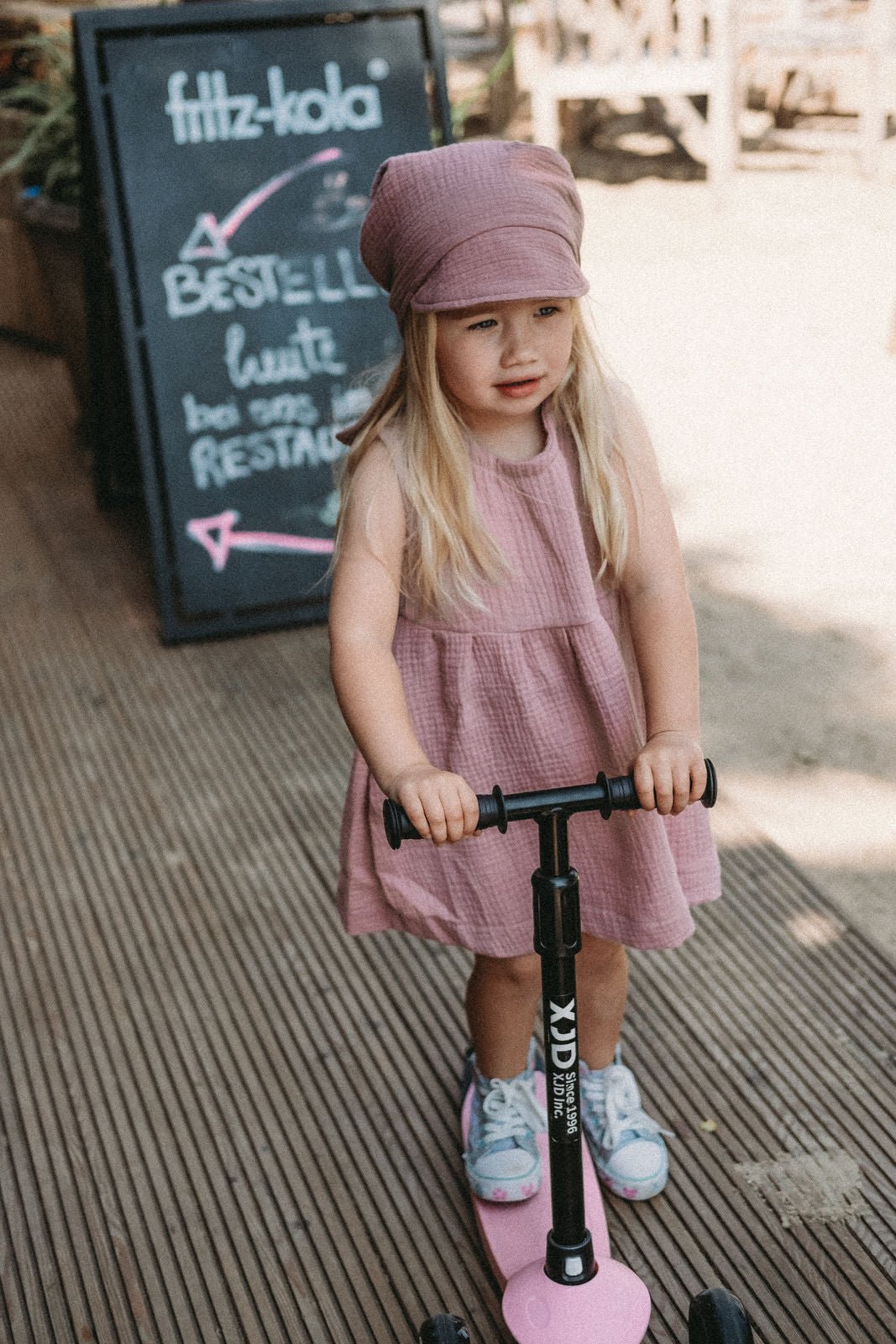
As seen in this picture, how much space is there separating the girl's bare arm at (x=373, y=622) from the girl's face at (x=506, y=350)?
0.46ft

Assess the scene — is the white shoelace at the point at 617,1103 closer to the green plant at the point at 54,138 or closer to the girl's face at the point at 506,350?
the girl's face at the point at 506,350

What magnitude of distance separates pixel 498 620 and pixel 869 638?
1704 mm

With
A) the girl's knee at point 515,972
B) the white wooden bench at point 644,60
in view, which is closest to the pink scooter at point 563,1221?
the girl's knee at point 515,972

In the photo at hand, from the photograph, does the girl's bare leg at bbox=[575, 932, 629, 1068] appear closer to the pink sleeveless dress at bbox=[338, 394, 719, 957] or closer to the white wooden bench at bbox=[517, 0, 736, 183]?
the pink sleeveless dress at bbox=[338, 394, 719, 957]

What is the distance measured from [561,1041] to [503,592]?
492mm

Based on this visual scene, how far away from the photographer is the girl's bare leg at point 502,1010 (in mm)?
1698

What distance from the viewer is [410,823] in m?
1.26

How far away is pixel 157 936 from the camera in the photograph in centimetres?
227

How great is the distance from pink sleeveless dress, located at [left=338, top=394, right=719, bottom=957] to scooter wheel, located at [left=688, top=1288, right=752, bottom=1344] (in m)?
0.38

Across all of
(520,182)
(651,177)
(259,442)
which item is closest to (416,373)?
(520,182)

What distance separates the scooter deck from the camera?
164 centimetres

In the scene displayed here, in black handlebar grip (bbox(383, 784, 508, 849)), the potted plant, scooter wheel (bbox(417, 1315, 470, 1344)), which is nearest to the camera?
black handlebar grip (bbox(383, 784, 508, 849))

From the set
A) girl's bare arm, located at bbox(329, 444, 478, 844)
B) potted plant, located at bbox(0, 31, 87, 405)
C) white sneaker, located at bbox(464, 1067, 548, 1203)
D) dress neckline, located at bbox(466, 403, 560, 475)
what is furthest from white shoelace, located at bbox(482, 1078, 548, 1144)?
potted plant, located at bbox(0, 31, 87, 405)

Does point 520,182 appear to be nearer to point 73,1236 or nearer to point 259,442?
point 73,1236
